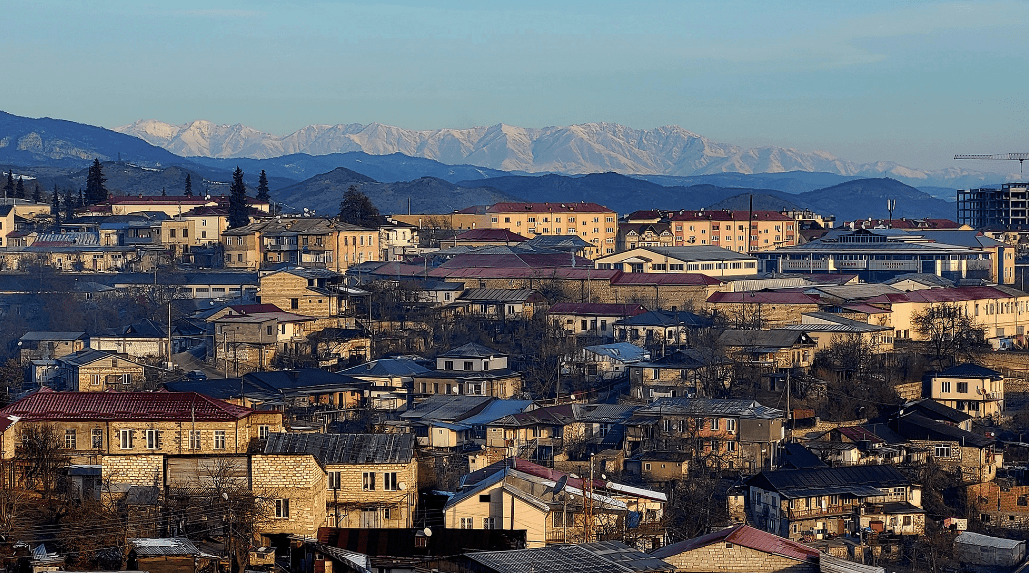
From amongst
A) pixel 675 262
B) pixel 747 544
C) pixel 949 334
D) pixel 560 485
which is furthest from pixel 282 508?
pixel 675 262

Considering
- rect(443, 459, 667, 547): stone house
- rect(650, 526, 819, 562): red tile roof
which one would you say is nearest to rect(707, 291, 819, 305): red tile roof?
rect(443, 459, 667, 547): stone house

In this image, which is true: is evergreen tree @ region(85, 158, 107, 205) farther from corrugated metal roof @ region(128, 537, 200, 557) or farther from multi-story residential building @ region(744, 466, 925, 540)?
corrugated metal roof @ region(128, 537, 200, 557)

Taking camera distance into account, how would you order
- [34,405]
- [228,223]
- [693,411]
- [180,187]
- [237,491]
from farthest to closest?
1. [180,187]
2. [228,223]
3. [693,411]
4. [34,405]
5. [237,491]

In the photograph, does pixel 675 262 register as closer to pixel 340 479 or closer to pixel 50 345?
pixel 50 345

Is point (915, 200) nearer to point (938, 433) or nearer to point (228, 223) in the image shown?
point (228, 223)

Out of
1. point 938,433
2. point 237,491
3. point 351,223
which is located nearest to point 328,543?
point 237,491

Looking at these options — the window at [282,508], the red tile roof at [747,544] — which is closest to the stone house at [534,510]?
the red tile roof at [747,544]

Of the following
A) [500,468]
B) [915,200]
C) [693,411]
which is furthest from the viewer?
[915,200]

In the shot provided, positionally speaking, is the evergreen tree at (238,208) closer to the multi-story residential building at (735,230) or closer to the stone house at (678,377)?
the multi-story residential building at (735,230)
